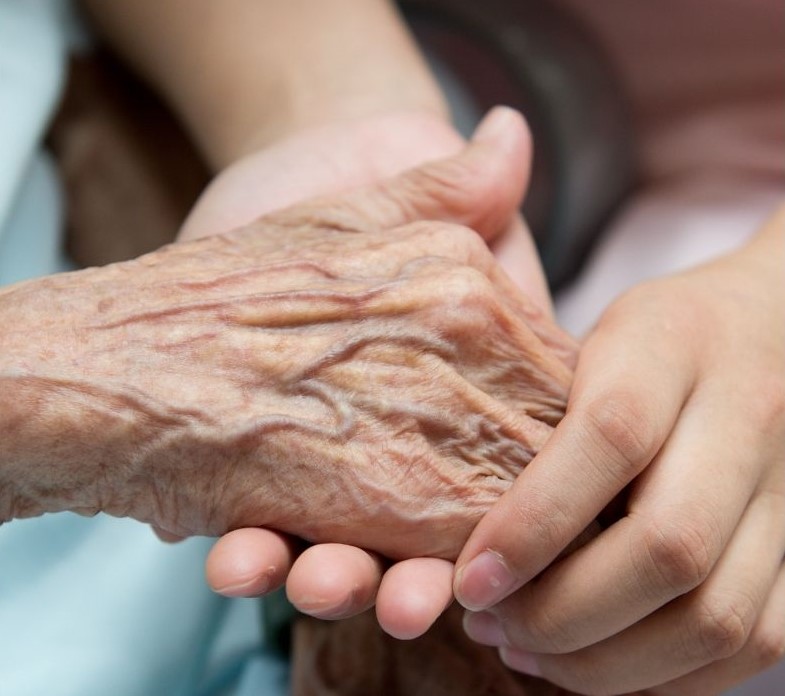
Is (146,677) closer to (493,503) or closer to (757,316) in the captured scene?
(493,503)

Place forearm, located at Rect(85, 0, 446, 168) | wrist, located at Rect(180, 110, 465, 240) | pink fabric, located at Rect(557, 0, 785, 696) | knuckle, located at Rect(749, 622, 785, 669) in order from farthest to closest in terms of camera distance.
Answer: pink fabric, located at Rect(557, 0, 785, 696)
forearm, located at Rect(85, 0, 446, 168)
wrist, located at Rect(180, 110, 465, 240)
knuckle, located at Rect(749, 622, 785, 669)

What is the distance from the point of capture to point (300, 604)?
76 cm

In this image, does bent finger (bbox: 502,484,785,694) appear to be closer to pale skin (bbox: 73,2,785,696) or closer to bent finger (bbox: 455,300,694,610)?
pale skin (bbox: 73,2,785,696)

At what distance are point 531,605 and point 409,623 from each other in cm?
14

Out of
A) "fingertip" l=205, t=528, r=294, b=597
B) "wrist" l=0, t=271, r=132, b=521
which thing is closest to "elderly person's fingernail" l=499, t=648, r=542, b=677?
"fingertip" l=205, t=528, r=294, b=597

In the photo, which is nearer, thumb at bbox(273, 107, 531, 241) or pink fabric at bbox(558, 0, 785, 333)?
thumb at bbox(273, 107, 531, 241)

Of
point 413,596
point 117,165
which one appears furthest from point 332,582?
point 117,165

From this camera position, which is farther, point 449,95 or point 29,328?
point 449,95

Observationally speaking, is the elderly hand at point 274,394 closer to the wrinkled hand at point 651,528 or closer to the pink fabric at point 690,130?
the wrinkled hand at point 651,528

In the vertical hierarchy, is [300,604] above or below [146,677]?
above

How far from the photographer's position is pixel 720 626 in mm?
813

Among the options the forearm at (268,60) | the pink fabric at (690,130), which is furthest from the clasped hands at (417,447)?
the pink fabric at (690,130)

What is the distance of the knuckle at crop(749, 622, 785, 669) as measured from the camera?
881 mm

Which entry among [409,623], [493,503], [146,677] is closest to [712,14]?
[493,503]
